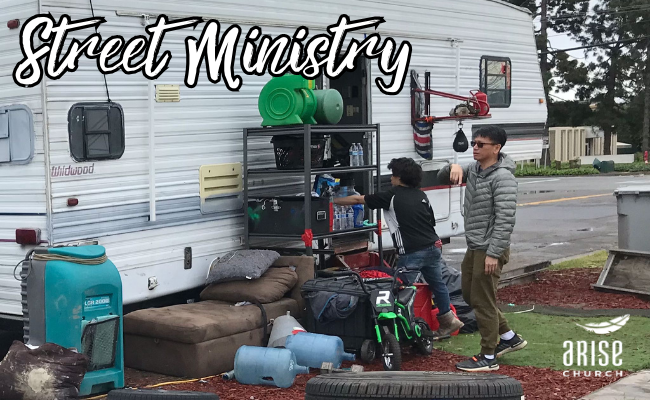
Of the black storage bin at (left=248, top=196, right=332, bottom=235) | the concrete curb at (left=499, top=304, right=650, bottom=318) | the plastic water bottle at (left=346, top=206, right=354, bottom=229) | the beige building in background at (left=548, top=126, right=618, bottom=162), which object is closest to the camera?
the black storage bin at (left=248, top=196, right=332, bottom=235)

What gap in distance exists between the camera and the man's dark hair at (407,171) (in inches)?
307

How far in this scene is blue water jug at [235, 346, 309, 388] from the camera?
21.2 feet

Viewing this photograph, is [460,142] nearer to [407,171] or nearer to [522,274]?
[522,274]

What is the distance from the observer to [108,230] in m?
6.97

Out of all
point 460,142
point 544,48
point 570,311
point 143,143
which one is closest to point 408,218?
point 143,143

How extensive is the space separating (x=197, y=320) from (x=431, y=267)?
2.17 m

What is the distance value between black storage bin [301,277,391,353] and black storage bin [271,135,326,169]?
1305 mm

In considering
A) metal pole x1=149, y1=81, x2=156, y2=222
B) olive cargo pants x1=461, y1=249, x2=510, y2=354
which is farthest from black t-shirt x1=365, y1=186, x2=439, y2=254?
metal pole x1=149, y1=81, x2=156, y2=222

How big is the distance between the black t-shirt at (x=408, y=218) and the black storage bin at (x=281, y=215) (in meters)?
0.60

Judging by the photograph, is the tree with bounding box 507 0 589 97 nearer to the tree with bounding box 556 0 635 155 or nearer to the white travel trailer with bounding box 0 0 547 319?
the tree with bounding box 556 0 635 155

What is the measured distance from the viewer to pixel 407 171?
7.81m

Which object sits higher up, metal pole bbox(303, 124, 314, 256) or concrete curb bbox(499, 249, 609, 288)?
metal pole bbox(303, 124, 314, 256)

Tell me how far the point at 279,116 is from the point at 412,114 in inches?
95.2

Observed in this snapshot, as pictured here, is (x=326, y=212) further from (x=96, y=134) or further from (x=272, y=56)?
(x=96, y=134)
